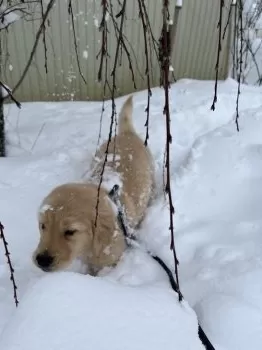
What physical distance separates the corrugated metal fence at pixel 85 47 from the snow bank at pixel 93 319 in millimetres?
3162

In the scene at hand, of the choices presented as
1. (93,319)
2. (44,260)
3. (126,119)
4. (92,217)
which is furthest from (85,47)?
(93,319)

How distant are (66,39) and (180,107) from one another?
60.8 inches

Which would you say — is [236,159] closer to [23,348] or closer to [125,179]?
[125,179]

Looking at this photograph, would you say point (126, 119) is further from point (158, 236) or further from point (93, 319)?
point (93, 319)

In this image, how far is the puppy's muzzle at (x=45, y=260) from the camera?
2123 millimetres

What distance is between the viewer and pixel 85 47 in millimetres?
5000

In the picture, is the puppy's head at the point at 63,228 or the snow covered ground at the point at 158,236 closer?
the snow covered ground at the point at 158,236

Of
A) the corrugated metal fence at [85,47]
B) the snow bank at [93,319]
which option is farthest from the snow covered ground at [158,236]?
the corrugated metal fence at [85,47]

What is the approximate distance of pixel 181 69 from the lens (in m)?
5.84

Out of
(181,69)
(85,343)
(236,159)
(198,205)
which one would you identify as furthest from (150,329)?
(181,69)

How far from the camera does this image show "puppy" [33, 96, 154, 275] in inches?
86.3

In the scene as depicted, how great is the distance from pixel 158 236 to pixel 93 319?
1.38 metres

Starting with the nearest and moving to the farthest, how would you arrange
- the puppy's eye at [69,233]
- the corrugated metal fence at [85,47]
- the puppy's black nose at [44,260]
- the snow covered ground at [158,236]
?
1. the snow covered ground at [158,236]
2. the puppy's black nose at [44,260]
3. the puppy's eye at [69,233]
4. the corrugated metal fence at [85,47]

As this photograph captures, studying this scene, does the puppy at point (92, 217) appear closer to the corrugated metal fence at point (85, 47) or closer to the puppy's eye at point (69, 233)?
the puppy's eye at point (69, 233)
